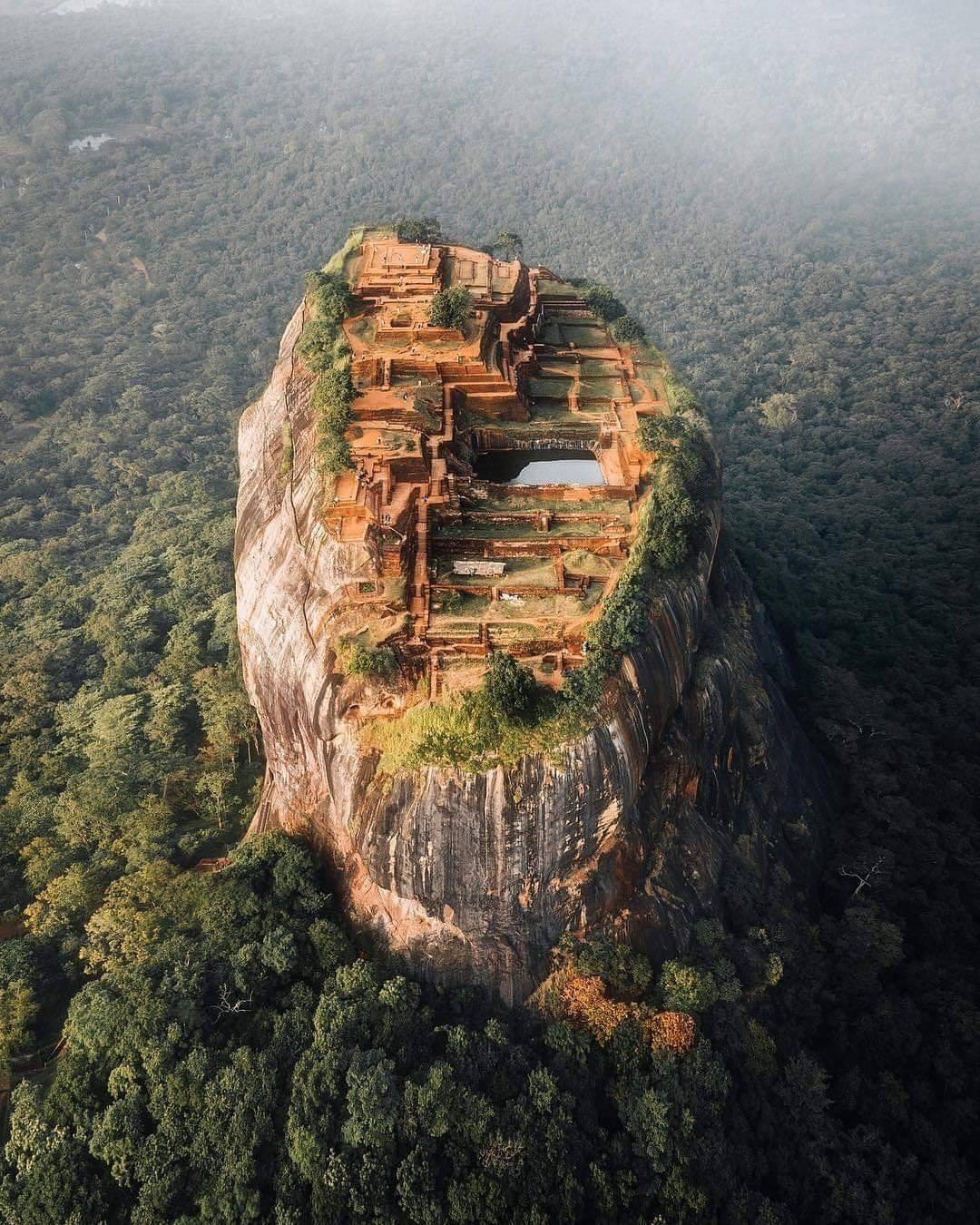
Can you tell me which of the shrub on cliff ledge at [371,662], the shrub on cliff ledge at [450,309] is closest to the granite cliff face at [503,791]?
the shrub on cliff ledge at [371,662]

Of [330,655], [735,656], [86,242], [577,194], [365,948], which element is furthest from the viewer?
[577,194]

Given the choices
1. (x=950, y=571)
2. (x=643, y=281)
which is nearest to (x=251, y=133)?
(x=643, y=281)

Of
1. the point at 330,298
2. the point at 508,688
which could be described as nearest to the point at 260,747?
the point at 508,688

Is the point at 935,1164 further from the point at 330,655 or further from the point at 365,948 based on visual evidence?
Answer: the point at 330,655

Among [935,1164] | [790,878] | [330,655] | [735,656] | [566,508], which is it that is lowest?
[935,1164]

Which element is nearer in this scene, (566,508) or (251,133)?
(566,508)

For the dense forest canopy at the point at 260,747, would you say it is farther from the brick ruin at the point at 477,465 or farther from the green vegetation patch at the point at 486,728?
the brick ruin at the point at 477,465

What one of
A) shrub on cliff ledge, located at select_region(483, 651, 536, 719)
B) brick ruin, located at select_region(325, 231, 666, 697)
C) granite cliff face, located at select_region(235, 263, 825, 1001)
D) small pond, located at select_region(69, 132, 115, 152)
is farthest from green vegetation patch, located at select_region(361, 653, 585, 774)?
small pond, located at select_region(69, 132, 115, 152)

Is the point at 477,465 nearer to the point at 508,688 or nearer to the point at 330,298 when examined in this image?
the point at 330,298
